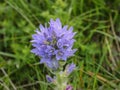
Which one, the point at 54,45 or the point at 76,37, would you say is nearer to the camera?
the point at 54,45

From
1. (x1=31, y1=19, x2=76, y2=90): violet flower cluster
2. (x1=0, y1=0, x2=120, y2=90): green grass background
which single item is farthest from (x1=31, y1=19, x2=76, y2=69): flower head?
(x1=0, y1=0, x2=120, y2=90): green grass background

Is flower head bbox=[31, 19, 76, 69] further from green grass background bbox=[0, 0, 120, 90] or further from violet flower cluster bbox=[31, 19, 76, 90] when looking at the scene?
green grass background bbox=[0, 0, 120, 90]

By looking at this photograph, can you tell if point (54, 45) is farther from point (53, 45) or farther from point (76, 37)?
point (76, 37)

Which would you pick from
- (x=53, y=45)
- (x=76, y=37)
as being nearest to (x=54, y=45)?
(x=53, y=45)

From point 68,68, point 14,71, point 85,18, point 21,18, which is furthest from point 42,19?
point 68,68

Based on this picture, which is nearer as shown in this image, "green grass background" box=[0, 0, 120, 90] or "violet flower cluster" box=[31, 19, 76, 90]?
"violet flower cluster" box=[31, 19, 76, 90]
